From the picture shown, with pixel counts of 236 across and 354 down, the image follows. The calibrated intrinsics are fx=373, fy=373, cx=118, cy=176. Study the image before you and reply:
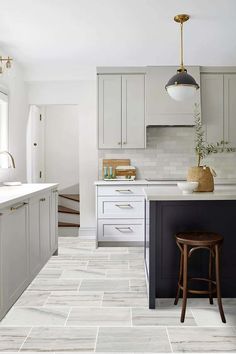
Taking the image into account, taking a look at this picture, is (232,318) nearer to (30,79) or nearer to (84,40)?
(84,40)

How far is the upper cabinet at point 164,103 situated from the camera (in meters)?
5.23

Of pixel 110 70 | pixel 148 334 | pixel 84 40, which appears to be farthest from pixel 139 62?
pixel 148 334

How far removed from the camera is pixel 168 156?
565 centimetres

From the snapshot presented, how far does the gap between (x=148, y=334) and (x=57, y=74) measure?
4.20 meters

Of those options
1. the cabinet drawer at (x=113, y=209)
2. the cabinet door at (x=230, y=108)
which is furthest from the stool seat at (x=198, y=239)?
the cabinet door at (x=230, y=108)

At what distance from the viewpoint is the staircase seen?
19.7 feet

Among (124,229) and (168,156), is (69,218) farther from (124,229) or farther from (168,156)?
(168,156)

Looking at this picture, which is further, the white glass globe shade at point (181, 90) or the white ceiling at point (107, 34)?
the white ceiling at point (107, 34)

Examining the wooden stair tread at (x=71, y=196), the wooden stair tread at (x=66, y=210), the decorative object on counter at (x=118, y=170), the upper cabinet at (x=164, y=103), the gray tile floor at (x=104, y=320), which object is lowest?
the gray tile floor at (x=104, y=320)

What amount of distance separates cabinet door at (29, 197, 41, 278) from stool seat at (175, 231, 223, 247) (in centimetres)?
133

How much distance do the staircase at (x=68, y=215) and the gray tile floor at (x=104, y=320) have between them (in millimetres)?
2050

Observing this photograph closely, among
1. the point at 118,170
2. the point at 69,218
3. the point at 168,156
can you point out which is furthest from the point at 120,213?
the point at 69,218

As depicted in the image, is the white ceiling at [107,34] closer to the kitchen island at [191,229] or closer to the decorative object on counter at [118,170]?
the decorative object on counter at [118,170]

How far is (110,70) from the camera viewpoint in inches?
207
